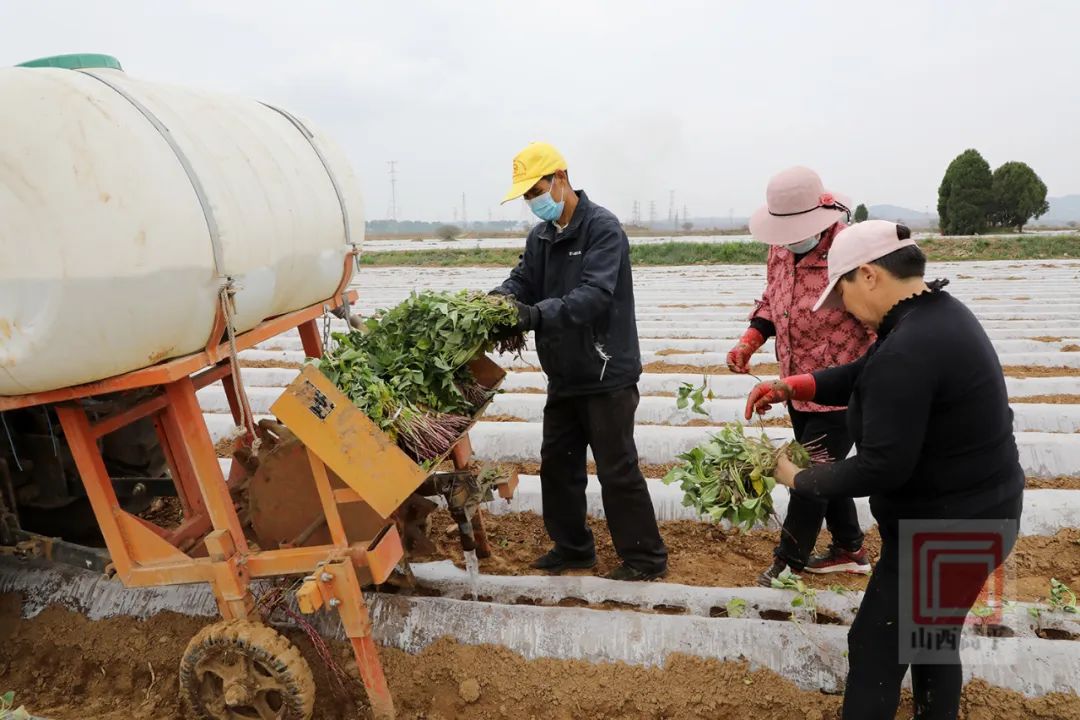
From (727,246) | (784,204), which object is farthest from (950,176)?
(784,204)

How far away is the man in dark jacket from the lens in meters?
3.50

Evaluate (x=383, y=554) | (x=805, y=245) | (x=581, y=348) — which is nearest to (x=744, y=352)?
(x=805, y=245)

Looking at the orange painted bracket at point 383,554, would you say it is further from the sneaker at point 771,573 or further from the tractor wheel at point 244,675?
the sneaker at point 771,573

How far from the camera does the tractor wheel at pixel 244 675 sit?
2.91 meters

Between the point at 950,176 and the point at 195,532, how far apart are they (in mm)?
42293

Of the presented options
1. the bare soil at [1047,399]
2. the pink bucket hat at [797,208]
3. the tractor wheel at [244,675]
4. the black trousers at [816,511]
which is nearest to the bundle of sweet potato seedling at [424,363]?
the tractor wheel at [244,675]

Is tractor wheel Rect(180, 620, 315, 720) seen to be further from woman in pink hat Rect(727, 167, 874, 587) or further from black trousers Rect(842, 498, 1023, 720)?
woman in pink hat Rect(727, 167, 874, 587)

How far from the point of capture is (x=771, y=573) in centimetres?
390

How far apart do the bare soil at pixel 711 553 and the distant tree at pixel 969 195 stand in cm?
3829

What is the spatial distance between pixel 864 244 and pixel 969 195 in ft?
135

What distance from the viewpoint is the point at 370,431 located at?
2.83 m

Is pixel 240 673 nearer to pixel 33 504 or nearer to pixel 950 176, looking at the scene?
pixel 33 504

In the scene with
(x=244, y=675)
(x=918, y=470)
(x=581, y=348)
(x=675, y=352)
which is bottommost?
(x=244, y=675)

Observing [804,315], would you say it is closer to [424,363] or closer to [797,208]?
[797,208]
